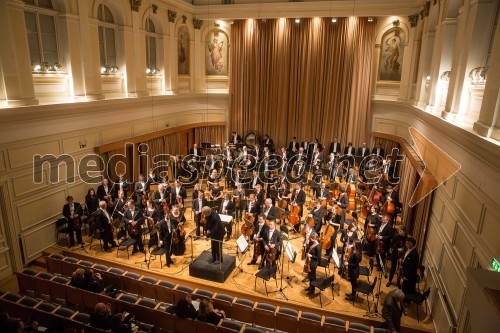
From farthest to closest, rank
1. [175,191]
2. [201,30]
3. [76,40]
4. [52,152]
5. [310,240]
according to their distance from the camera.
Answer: [201,30]
[175,191]
[76,40]
[52,152]
[310,240]

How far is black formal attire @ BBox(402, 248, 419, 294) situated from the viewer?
24.4ft

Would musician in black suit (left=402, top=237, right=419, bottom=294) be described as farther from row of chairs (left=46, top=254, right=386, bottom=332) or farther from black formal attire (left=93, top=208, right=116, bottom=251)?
black formal attire (left=93, top=208, right=116, bottom=251)

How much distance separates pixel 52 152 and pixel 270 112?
11.2 meters

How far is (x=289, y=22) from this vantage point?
56.5 ft

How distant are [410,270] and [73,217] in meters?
9.11

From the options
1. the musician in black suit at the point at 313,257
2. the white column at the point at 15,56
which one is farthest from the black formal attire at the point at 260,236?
the white column at the point at 15,56

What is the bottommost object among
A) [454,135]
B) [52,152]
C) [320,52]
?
[52,152]

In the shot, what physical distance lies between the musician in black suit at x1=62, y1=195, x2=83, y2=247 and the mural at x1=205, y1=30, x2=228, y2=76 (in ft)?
35.1

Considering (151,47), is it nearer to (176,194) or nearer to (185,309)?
(176,194)

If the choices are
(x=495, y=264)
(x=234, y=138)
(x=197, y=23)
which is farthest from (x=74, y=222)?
(x=197, y=23)

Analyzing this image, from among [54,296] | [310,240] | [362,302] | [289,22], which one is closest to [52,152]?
[54,296]

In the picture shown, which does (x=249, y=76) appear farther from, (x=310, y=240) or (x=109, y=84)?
(x=310, y=240)

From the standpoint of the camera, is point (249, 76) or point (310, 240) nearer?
point (310, 240)

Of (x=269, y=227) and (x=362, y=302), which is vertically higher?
(x=269, y=227)
